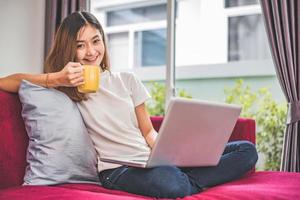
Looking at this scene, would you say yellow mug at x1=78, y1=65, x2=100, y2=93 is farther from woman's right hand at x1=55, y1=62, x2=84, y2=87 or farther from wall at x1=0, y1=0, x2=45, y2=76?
wall at x1=0, y1=0, x2=45, y2=76

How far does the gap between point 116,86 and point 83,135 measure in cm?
29

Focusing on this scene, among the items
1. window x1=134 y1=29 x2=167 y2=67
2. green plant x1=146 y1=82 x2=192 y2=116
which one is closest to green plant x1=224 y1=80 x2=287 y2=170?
green plant x1=146 y1=82 x2=192 y2=116

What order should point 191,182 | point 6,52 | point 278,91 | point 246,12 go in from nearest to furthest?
point 191,182, point 6,52, point 278,91, point 246,12

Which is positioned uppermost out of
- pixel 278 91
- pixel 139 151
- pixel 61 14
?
pixel 61 14

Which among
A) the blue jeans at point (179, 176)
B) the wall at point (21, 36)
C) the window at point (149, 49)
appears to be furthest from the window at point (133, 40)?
the blue jeans at point (179, 176)

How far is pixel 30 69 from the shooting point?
3.10 metres

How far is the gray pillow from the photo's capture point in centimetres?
161

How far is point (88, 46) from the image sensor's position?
1.85 m

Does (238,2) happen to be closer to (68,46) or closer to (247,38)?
(247,38)

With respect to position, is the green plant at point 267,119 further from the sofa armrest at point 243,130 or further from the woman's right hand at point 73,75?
the woman's right hand at point 73,75

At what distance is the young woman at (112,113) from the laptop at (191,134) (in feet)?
0.18

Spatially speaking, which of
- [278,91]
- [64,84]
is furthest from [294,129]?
[64,84]

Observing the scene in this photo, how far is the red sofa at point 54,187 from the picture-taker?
4.62 ft

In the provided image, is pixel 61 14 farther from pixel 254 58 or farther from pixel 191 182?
pixel 191 182
